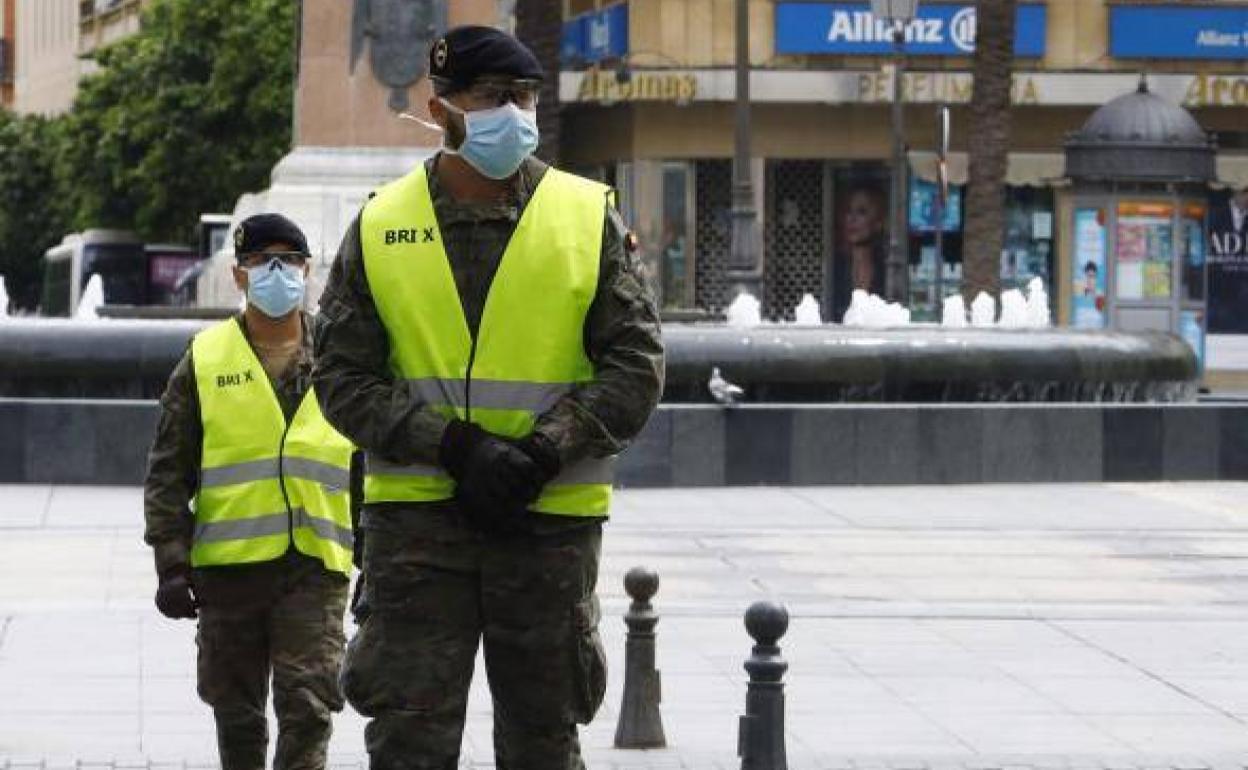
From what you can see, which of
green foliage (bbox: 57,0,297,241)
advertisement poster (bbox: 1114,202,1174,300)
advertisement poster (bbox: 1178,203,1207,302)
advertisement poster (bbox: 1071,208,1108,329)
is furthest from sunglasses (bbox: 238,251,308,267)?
green foliage (bbox: 57,0,297,241)

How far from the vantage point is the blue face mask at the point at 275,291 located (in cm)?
877

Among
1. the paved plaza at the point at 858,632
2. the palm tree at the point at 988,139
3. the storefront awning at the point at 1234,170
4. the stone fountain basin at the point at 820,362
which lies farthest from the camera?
the storefront awning at the point at 1234,170

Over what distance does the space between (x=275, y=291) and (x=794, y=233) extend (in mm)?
43110

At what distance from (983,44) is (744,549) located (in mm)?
18539

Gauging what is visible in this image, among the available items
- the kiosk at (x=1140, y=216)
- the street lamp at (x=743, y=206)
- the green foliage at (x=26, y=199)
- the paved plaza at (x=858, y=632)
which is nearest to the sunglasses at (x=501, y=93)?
the paved plaza at (x=858, y=632)

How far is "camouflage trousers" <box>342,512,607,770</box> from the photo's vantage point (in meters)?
6.67

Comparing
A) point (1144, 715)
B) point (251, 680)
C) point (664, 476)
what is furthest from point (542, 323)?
point (664, 476)

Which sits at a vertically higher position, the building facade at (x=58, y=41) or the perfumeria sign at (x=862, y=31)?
the building facade at (x=58, y=41)

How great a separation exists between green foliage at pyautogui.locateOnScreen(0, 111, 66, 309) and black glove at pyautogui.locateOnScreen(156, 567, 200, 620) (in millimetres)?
82397

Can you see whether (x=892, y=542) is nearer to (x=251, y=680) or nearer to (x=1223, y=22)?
(x=251, y=680)

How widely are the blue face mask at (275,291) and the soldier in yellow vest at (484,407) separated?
184 cm

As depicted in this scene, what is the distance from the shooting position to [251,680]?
8641 millimetres

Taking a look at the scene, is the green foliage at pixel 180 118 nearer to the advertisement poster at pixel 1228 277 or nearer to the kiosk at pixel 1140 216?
the advertisement poster at pixel 1228 277

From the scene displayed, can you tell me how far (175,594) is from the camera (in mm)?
8570
